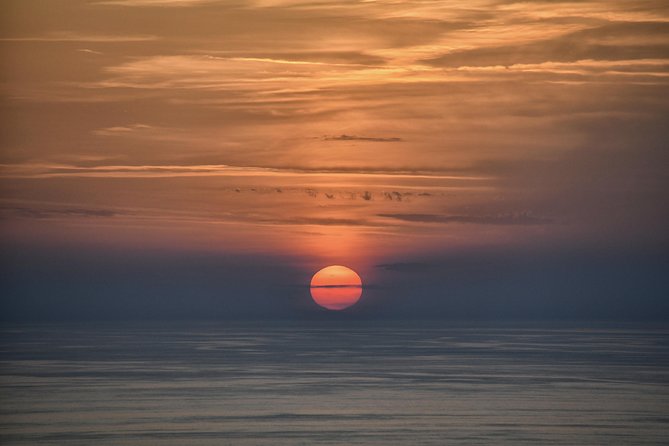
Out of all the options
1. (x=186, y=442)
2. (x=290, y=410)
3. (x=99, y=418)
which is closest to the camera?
(x=186, y=442)

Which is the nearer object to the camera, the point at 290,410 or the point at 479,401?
the point at 290,410

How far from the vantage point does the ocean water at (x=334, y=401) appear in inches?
1111

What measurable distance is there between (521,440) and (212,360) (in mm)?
35357

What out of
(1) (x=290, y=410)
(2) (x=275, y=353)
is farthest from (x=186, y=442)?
(2) (x=275, y=353)

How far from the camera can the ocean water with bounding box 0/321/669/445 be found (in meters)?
28.2

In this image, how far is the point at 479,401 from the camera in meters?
36.2

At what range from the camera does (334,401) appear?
3584cm

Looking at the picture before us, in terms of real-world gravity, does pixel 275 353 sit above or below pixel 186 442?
above

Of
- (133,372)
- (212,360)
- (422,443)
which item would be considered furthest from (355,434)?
(212,360)

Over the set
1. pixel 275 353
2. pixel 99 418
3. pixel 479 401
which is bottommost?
pixel 99 418

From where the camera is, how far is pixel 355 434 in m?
28.2

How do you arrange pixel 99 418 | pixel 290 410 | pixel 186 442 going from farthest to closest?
pixel 290 410, pixel 99 418, pixel 186 442

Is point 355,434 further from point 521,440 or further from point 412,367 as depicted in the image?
point 412,367

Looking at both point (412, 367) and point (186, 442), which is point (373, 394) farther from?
point (412, 367)
